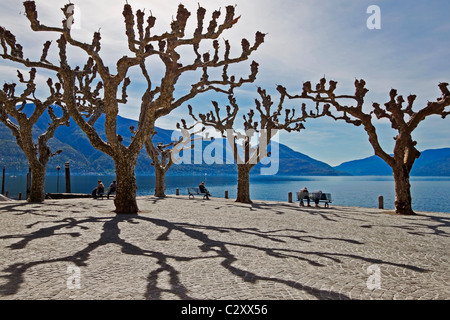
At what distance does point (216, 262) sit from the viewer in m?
6.50

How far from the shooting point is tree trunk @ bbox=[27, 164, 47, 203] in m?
19.5

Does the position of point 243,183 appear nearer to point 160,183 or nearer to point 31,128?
point 160,183

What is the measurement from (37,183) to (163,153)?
12.6 meters

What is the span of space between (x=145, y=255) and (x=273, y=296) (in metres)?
3.43

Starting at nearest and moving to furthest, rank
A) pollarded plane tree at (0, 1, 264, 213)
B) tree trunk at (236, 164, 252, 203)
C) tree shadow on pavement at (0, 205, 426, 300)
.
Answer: tree shadow on pavement at (0, 205, 426, 300) < pollarded plane tree at (0, 1, 264, 213) < tree trunk at (236, 164, 252, 203)

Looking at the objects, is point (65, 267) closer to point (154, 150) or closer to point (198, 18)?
point (198, 18)

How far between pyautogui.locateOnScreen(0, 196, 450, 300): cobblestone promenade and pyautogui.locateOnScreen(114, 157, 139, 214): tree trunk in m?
3.49

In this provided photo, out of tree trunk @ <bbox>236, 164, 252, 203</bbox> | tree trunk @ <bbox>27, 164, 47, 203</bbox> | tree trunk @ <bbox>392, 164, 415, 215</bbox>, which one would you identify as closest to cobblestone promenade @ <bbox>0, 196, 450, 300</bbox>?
tree trunk @ <bbox>392, 164, 415, 215</bbox>

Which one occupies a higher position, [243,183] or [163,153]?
[163,153]

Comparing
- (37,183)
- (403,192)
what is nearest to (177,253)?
(403,192)

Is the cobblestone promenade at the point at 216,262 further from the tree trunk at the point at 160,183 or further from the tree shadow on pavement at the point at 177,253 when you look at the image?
the tree trunk at the point at 160,183

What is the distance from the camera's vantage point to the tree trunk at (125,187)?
14.6 meters

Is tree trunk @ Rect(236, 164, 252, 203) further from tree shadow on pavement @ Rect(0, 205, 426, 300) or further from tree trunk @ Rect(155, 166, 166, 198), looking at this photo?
tree shadow on pavement @ Rect(0, 205, 426, 300)
